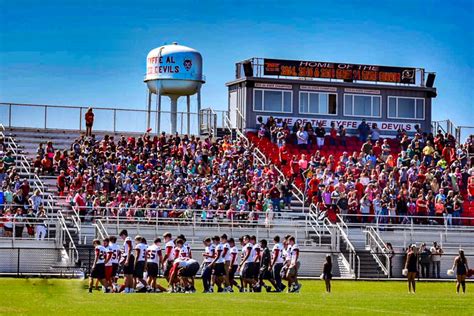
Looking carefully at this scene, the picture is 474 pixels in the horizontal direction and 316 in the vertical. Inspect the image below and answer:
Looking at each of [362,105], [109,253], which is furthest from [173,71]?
[109,253]

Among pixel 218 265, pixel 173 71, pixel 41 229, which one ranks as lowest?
pixel 218 265

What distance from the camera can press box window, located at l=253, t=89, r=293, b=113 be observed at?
59312mm

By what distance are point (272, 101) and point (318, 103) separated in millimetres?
2468

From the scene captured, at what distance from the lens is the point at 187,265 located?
32.8m

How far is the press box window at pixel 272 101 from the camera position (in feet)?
195

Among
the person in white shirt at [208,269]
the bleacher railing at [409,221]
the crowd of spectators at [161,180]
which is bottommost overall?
the person in white shirt at [208,269]

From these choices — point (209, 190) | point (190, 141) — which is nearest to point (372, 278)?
point (209, 190)

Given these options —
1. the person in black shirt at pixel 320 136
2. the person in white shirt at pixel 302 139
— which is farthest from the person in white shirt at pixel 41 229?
the person in black shirt at pixel 320 136

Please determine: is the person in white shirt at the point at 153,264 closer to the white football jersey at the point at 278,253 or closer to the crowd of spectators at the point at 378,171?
the white football jersey at the point at 278,253

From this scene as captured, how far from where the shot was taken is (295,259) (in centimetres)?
3394

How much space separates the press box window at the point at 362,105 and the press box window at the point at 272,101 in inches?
123

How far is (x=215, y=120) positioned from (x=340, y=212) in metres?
12.3

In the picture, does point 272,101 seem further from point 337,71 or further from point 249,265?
point 249,265

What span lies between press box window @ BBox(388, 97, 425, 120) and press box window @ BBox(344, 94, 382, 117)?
2.34 ft
